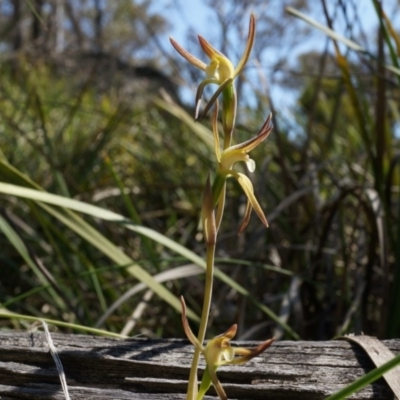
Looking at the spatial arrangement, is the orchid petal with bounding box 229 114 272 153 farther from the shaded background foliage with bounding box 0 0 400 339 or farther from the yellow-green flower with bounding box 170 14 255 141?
the shaded background foliage with bounding box 0 0 400 339

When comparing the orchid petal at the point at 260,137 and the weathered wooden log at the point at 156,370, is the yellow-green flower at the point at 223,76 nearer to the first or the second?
the orchid petal at the point at 260,137

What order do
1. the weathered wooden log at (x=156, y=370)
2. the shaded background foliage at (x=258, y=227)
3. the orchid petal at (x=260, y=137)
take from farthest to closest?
1. the shaded background foliage at (x=258, y=227)
2. the weathered wooden log at (x=156, y=370)
3. the orchid petal at (x=260, y=137)

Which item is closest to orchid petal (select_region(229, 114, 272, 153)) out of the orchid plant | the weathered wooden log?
the orchid plant

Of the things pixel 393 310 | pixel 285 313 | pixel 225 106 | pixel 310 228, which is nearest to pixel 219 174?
pixel 225 106

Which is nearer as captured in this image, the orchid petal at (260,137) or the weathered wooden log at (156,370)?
the orchid petal at (260,137)

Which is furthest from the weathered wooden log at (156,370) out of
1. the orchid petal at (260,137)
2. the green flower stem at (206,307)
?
the orchid petal at (260,137)

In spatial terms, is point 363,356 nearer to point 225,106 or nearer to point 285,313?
point 225,106

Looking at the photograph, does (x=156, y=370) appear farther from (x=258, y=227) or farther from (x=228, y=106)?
(x=258, y=227)

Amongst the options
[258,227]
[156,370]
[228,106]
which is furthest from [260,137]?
[258,227]
